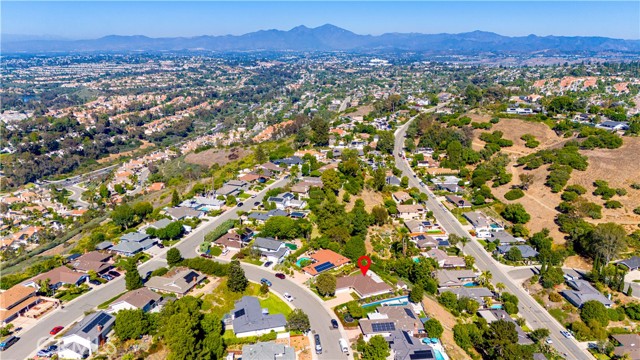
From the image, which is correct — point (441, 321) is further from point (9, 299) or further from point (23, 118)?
point (23, 118)

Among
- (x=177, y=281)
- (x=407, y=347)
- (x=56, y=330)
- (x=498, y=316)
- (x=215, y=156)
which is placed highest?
(x=177, y=281)

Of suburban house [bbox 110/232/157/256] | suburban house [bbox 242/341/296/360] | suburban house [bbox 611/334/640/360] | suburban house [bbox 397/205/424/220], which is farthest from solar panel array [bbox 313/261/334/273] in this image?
suburban house [bbox 611/334/640/360]

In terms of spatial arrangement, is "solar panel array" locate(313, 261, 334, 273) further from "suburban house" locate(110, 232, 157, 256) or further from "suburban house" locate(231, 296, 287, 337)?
"suburban house" locate(110, 232, 157, 256)

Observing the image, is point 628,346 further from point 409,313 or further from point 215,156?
point 215,156

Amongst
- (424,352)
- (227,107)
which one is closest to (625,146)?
(424,352)

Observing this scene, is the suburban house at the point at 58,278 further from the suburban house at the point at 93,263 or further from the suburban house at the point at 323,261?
the suburban house at the point at 323,261

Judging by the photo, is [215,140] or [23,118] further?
[23,118]

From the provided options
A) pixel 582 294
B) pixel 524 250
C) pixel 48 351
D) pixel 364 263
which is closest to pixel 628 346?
pixel 582 294
